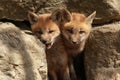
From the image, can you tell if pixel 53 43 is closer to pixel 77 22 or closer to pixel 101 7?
pixel 77 22

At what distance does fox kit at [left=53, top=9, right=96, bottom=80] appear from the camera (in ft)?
15.9

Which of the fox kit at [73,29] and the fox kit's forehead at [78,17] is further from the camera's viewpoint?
the fox kit's forehead at [78,17]

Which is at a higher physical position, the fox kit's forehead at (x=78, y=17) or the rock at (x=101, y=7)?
the rock at (x=101, y=7)

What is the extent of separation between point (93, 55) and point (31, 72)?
1.34 m

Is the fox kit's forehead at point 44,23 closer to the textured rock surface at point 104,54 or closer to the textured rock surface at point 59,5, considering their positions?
the textured rock surface at point 59,5

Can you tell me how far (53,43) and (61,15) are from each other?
40 centimetres

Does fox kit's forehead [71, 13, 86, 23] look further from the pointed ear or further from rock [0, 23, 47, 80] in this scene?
rock [0, 23, 47, 80]

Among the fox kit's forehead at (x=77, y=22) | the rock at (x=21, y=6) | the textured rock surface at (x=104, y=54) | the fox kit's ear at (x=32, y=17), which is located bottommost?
the textured rock surface at (x=104, y=54)

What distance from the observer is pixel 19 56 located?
3.74m

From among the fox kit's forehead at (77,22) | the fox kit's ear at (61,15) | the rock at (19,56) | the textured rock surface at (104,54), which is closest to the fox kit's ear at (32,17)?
the fox kit's ear at (61,15)

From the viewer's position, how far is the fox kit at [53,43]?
485cm

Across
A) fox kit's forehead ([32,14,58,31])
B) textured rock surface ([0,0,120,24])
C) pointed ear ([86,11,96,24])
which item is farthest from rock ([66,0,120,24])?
fox kit's forehead ([32,14,58,31])

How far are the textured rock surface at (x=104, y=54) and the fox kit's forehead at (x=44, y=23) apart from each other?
0.59m

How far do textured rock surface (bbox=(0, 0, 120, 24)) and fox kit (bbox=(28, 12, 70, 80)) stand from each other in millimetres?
115
